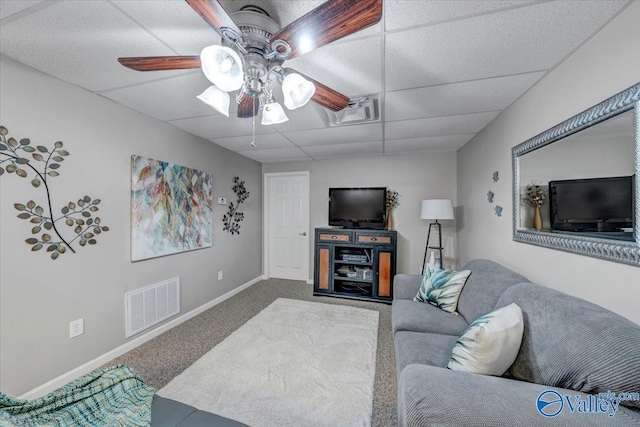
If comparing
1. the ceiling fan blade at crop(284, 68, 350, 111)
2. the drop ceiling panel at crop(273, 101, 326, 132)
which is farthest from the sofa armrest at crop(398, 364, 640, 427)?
the drop ceiling panel at crop(273, 101, 326, 132)

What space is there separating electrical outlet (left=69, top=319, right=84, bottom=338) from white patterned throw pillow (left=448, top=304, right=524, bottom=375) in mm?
2650

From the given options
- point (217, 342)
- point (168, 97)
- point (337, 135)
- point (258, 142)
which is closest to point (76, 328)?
point (217, 342)

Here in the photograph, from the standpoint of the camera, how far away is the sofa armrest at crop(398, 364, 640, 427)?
0.79 m

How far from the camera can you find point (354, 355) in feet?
7.02

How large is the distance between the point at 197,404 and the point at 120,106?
8.33ft

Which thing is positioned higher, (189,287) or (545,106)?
Answer: (545,106)

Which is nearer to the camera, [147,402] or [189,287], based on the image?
[147,402]

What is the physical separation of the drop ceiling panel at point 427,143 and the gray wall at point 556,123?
1.16 feet

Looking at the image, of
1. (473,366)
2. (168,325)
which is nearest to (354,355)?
(473,366)

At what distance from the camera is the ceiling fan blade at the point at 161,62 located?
112cm

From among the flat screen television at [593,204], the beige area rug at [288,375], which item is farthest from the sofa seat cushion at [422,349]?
the flat screen television at [593,204]

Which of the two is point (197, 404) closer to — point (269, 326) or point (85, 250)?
point (269, 326)

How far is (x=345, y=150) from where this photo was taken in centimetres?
362

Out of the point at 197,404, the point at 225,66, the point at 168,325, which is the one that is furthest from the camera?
the point at 168,325
